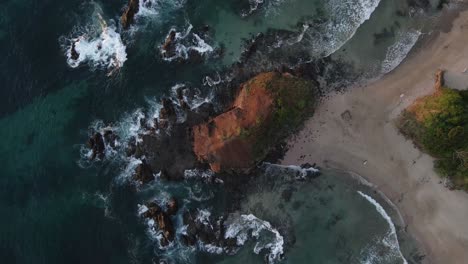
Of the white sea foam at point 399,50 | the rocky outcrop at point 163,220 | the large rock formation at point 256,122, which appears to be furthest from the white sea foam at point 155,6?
the white sea foam at point 399,50

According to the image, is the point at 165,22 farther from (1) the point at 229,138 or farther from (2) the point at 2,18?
(2) the point at 2,18

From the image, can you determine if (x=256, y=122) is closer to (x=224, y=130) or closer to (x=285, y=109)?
(x=285, y=109)

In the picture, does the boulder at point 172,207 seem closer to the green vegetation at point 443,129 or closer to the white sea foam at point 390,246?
the white sea foam at point 390,246

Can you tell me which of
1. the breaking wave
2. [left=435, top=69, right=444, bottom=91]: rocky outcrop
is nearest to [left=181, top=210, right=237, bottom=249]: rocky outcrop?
the breaking wave

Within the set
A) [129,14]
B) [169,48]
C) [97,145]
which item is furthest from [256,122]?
[129,14]

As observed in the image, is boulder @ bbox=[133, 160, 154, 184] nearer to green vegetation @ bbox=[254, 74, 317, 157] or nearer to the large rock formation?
the large rock formation

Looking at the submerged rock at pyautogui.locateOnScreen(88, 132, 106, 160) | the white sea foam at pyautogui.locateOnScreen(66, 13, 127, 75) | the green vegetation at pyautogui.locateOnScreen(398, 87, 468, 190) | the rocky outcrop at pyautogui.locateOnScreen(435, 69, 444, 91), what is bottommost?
the submerged rock at pyautogui.locateOnScreen(88, 132, 106, 160)
